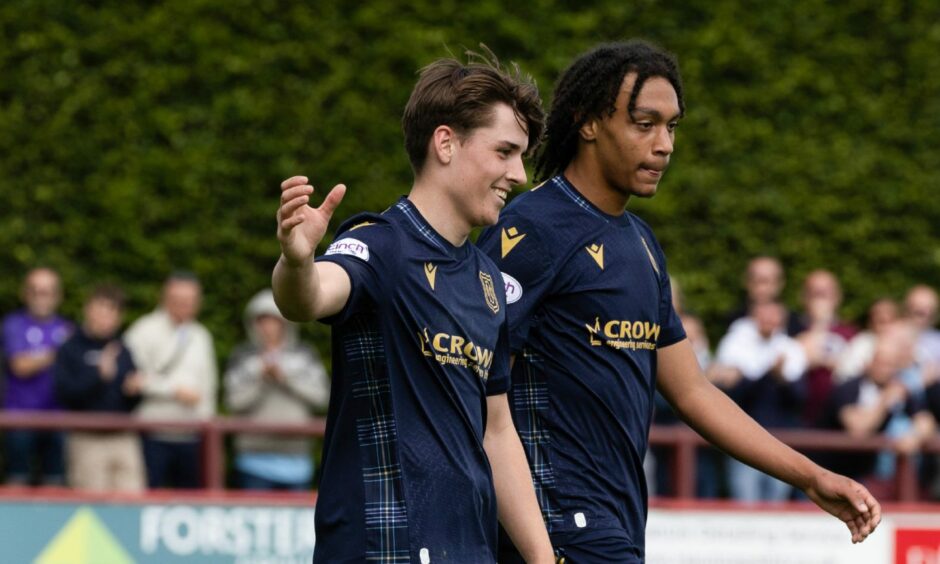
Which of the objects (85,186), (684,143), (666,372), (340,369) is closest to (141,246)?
(85,186)

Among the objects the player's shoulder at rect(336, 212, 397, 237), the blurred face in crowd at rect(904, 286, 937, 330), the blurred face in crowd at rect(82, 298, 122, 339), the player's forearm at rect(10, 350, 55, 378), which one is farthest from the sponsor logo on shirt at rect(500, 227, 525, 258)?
the blurred face in crowd at rect(904, 286, 937, 330)

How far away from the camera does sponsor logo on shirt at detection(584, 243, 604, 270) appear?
5062mm

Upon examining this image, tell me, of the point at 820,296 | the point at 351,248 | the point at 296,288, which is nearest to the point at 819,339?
the point at 820,296

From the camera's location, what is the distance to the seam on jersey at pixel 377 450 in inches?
163

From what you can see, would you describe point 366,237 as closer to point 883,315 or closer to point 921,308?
point 883,315

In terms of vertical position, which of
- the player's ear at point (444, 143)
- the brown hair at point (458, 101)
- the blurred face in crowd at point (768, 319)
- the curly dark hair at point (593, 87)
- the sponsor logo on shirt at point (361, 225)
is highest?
the blurred face in crowd at point (768, 319)

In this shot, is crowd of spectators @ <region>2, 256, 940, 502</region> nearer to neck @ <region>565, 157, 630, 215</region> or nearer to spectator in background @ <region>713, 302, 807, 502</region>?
spectator in background @ <region>713, 302, 807, 502</region>

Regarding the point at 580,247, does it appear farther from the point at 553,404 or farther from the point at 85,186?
the point at 85,186

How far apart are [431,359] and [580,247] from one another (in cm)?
95

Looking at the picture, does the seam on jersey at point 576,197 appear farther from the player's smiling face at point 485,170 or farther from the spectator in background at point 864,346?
the spectator in background at point 864,346

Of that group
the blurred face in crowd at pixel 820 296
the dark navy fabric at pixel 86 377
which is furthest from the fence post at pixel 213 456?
Result: the blurred face in crowd at pixel 820 296

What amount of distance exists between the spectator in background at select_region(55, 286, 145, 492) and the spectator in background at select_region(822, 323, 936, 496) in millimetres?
4465

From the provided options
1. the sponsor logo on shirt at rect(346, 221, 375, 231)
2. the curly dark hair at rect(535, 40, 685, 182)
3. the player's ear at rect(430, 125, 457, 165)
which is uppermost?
the curly dark hair at rect(535, 40, 685, 182)

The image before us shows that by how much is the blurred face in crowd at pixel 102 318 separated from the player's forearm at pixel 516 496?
20.1 feet
